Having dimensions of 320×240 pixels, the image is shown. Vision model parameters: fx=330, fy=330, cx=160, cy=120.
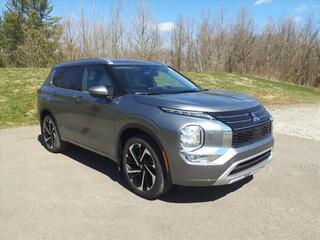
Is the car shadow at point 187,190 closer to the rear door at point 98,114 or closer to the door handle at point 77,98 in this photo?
the rear door at point 98,114

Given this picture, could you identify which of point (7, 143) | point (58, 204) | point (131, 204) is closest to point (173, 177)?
point (131, 204)

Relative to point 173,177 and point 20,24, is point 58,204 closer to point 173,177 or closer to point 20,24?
point 173,177

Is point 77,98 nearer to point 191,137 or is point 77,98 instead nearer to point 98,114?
point 98,114

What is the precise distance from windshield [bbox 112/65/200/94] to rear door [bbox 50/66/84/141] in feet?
3.14

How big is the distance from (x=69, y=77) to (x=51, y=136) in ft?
4.35

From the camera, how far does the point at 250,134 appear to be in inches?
154

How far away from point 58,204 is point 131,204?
0.90 metres

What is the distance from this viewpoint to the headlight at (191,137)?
3.60 m

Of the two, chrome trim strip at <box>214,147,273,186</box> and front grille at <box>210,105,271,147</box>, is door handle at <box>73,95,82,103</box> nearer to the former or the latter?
front grille at <box>210,105,271,147</box>

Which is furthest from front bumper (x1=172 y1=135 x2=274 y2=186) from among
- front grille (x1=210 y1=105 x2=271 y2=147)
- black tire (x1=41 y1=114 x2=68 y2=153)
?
black tire (x1=41 y1=114 x2=68 y2=153)

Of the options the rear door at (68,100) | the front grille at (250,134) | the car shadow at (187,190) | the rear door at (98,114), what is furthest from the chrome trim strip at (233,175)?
the rear door at (68,100)

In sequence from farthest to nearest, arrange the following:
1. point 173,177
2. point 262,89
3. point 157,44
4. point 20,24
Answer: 1. point 20,24
2. point 157,44
3. point 262,89
4. point 173,177

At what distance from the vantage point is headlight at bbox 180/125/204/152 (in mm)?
3598

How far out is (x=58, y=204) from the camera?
4070mm
